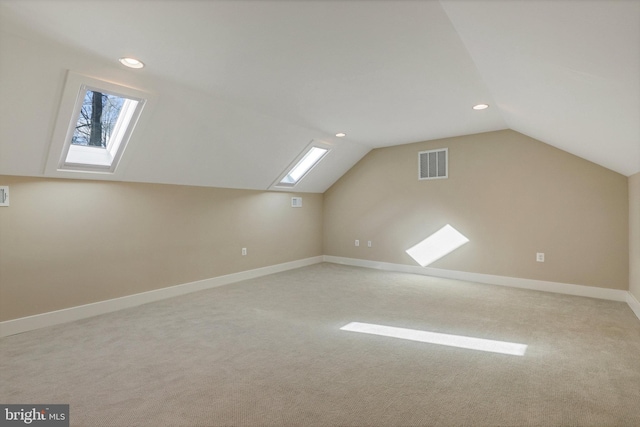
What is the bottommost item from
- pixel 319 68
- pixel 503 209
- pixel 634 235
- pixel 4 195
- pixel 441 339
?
pixel 441 339

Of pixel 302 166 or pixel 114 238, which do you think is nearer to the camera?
pixel 114 238

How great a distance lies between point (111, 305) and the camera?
3.53 meters

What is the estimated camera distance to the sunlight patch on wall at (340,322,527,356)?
2566mm

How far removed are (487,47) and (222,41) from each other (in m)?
1.75

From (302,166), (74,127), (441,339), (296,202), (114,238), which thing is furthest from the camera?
(296,202)

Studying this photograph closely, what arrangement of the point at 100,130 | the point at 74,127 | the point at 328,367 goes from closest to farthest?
1. the point at 328,367
2. the point at 74,127
3. the point at 100,130

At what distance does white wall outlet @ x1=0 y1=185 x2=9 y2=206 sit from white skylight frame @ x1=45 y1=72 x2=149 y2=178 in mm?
330

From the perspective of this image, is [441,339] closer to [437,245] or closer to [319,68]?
[319,68]

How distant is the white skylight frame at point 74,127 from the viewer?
2639 millimetres

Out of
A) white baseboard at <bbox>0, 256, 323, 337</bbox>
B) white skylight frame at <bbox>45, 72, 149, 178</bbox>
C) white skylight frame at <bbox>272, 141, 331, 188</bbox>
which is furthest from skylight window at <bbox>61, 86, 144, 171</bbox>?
white skylight frame at <bbox>272, 141, 331, 188</bbox>

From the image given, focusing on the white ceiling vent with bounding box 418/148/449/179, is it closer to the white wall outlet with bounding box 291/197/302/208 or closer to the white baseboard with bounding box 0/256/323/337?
the white wall outlet with bounding box 291/197/302/208

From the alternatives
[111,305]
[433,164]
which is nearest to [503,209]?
[433,164]

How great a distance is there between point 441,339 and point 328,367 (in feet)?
3.65

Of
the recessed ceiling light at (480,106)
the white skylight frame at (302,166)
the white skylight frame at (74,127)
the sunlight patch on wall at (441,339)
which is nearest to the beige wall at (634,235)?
the recessed ceiling light at (480,106)
